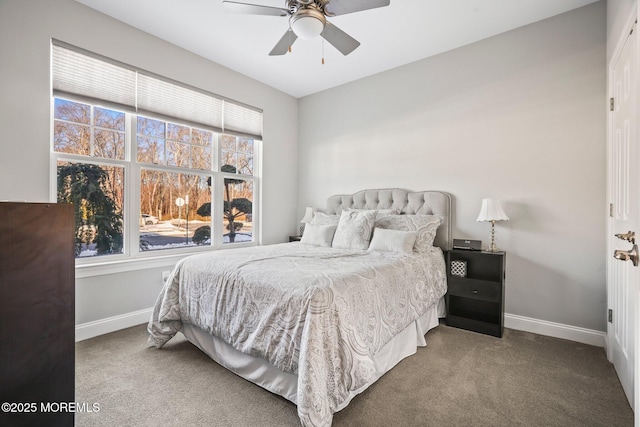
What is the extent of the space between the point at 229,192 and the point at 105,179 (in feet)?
4.67

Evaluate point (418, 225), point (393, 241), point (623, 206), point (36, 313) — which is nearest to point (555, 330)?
point (623, 206)

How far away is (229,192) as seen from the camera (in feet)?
13.4

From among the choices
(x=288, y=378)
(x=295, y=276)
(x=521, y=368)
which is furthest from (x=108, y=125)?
(x=521, y=368)

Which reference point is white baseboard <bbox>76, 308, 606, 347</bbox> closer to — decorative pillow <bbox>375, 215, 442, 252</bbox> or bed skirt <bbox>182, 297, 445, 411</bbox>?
bed skirt <bbox>182, 297, 445, 411</bbox>

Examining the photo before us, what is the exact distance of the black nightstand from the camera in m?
2.78

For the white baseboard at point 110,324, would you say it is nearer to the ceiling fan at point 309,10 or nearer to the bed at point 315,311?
the bed at point 315,311

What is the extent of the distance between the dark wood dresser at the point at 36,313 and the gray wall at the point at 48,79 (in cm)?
203

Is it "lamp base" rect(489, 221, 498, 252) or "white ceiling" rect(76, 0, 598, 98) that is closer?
"white ceiling" rect(76, 0, 598, 98)

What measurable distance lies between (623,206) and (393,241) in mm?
1642

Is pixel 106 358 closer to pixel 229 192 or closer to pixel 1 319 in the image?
pixel 1 319

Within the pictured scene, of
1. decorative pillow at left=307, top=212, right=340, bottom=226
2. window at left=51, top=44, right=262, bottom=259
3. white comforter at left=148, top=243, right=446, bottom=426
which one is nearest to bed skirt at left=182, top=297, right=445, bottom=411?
white comforter at left=148, top=243, right=446, bottom=426

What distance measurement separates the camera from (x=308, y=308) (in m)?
1.59

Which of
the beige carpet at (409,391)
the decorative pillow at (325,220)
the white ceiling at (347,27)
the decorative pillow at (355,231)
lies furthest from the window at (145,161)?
the decorative pillow at (355,231)

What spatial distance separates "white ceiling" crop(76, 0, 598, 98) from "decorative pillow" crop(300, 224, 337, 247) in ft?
6.62
